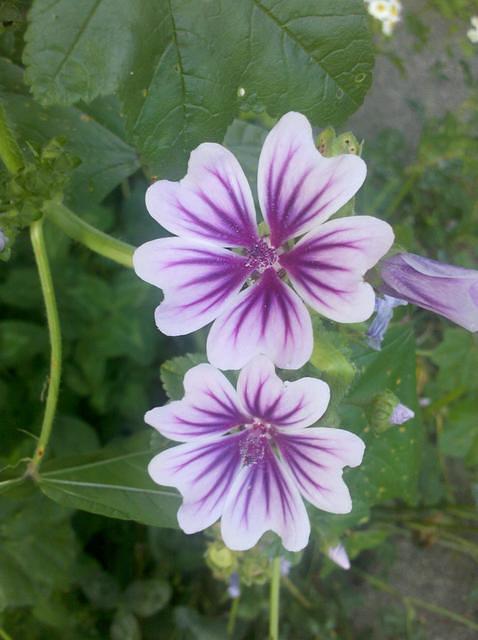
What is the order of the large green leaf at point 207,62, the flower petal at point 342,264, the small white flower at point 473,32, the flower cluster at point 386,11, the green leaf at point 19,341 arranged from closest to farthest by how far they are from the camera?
1. the flower petal at point 342,264
2. the large green leaf at point 207,62
3. the green leaf at point 19,341
4. the flower cluster at point 386,11
5. the small white flower at point 473,32

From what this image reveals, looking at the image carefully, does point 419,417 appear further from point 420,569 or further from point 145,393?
point 420,569

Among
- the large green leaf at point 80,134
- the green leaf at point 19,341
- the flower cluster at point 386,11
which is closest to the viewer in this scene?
the large green leaf at point 80,134

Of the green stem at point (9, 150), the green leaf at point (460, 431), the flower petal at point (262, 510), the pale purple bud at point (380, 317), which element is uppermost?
the green stem at point (9, 150)

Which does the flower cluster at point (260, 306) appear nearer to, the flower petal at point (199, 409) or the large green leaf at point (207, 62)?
the flower petal at point (199, 409)

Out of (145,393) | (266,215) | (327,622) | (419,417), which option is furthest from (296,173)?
(327,622)

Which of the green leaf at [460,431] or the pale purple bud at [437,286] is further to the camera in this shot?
the green leaf at [460,431]

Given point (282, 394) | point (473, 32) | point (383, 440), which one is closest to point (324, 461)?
point (282, 394)

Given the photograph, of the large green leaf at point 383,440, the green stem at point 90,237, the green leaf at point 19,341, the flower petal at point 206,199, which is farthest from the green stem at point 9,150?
the green leaf at point 19,341

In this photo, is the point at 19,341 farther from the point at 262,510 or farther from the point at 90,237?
the point at 262,510
